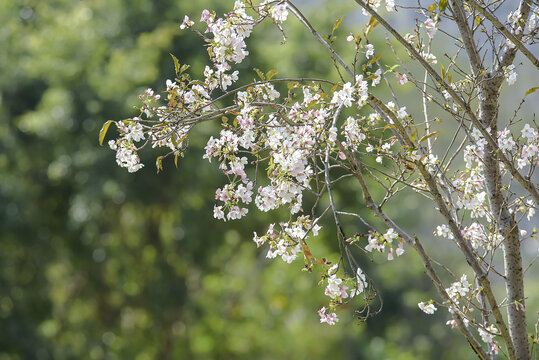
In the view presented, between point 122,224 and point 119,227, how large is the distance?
0.11 meters

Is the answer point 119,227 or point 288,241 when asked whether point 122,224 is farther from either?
point 288,241

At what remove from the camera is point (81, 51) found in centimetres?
779

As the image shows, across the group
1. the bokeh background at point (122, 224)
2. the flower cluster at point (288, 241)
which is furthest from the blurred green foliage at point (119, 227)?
the flower cluster at point (288, 241)

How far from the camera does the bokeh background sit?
7.46m

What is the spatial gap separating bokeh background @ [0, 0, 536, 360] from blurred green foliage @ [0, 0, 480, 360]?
0.02 metres

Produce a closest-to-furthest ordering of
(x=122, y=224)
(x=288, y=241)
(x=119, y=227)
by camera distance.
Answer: (x=288, y=241), (x=119, y=227), (x=122, y=224)

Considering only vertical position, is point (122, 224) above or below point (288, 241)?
above

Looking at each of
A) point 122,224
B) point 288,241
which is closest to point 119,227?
point 122,224

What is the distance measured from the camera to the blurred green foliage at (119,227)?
7457 mm

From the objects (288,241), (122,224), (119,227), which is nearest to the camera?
(288,241)

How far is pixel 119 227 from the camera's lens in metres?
8.62

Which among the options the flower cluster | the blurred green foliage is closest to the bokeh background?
the blurred green foliage

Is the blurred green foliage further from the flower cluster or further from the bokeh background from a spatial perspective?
the flower cluster

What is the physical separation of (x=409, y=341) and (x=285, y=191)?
1004 cm
